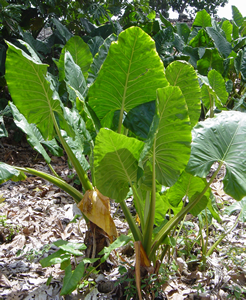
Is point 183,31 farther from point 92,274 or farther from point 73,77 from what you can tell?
point 92,274

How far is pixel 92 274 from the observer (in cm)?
135

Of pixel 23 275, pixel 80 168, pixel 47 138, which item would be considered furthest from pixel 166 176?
pixel 23 275

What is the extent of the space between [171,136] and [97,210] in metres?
0.47

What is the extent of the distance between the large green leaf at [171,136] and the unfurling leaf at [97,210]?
0.97ft

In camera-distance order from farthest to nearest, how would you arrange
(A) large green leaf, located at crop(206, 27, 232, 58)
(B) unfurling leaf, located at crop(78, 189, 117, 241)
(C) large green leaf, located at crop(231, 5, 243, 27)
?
1. (C) large green leaf, located at crop(231, 5, 243, 27)
2. (A) large green leaf, located at crop(206, 27, 232, 58)
3. (B) unfurling leaf, located at crop(78, 189, 117, 241)

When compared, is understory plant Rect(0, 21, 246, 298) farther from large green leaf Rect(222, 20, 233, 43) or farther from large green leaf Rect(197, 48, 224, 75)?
large green leaf Rect(222, 20, 233, 43)

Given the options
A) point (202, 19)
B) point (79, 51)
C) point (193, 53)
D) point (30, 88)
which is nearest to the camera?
point (30, 88)

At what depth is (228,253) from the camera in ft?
4.77

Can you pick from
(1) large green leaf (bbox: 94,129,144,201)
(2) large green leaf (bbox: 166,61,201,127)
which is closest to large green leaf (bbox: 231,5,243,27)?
(2) large green leaf (bbox: 166,61,201,127)

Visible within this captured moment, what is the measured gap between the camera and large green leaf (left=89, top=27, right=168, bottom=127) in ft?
3.63

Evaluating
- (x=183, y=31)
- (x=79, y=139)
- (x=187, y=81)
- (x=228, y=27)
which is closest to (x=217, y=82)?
(x=187, y=81)

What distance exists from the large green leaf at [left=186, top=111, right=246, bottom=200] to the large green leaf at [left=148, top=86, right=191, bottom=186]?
0.05m

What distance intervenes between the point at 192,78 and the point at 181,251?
935mm

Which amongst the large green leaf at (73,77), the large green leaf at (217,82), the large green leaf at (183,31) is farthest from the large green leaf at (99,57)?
the large green leaf at (183,31)
